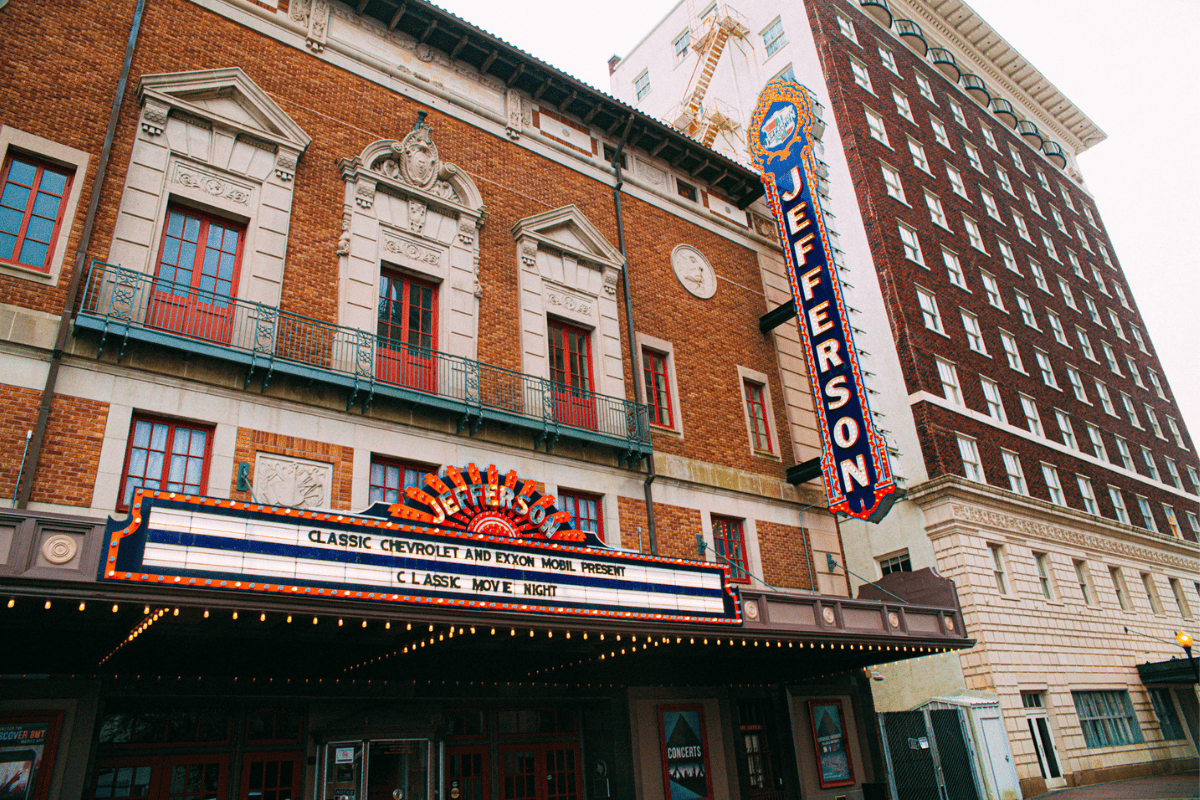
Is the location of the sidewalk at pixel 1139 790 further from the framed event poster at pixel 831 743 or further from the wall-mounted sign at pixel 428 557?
the wall-mounted sign at pixel 428 557

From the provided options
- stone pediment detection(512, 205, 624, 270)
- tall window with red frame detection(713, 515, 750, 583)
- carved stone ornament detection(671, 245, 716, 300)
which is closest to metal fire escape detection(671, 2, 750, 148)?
carved stone ornament detection(671, 245, 716, 300)

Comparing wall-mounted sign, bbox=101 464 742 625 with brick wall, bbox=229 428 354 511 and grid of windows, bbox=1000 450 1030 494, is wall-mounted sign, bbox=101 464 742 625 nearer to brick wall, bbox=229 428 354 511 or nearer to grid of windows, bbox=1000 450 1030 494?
brick wall, bbox=229 428 354 511

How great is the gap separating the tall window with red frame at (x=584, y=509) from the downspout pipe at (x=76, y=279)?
30.1 ft

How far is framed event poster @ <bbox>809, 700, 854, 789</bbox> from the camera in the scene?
734 inches

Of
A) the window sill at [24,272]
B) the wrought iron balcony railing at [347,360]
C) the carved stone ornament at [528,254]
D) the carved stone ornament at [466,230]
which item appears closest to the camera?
the window sill at [24,272]

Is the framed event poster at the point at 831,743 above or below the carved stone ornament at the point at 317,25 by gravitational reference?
below

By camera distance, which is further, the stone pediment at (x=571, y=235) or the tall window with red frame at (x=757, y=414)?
the tall window with red frame at (x=757, y=414)

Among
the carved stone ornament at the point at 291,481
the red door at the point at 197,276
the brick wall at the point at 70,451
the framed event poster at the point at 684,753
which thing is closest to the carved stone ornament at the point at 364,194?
the red door at the point at 197,276

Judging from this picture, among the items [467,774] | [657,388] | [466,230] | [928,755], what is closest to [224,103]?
[466,230]

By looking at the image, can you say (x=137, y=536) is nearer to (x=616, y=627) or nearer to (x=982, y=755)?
(x=616, y=627)

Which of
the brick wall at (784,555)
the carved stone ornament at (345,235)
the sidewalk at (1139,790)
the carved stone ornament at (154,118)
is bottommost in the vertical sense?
the sidewalk at (1139,790)

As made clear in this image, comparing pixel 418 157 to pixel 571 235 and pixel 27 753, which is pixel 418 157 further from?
pixel 27 753

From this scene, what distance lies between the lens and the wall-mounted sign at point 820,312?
59.5 feet

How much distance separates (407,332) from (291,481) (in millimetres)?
4028
